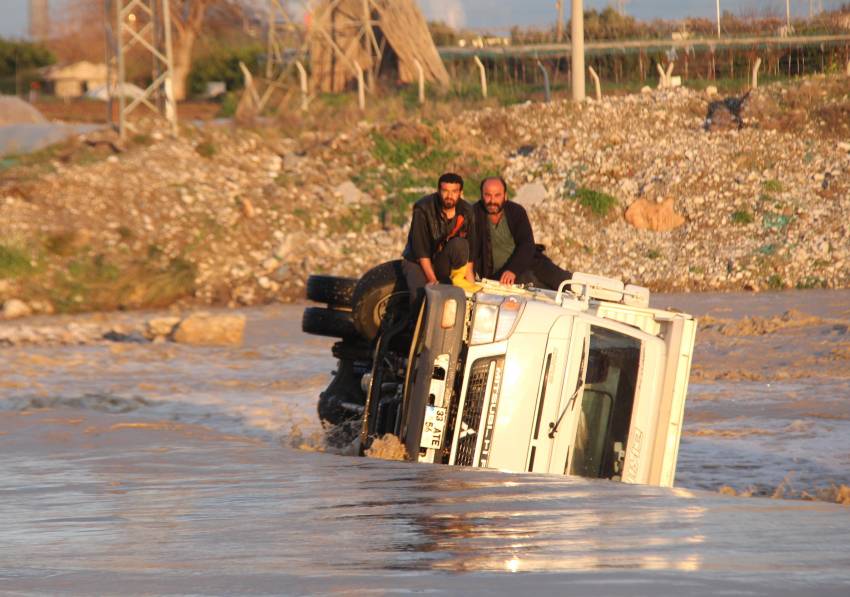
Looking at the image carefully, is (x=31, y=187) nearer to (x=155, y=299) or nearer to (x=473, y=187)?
(x=155, y=299)

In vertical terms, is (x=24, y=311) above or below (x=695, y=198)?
below

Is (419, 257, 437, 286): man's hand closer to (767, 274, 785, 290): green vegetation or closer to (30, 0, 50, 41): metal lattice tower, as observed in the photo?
(767, 274, 785, 290): green vegetation

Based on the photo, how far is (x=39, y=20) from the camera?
72875 mm

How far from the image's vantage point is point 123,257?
75.5 feet

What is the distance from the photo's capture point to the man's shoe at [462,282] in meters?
8.12

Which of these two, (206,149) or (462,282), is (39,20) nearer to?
(206,149)

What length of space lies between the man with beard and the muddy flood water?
1.30m

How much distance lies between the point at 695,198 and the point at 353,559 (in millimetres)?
19654

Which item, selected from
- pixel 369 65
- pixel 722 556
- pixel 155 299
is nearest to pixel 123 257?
pixel 155 299

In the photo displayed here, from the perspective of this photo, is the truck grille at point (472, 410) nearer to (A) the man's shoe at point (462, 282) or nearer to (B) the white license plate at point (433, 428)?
(B) the white license plate at point (433, 428)

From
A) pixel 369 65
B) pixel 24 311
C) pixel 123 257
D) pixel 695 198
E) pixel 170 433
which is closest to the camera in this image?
pixel 170 433

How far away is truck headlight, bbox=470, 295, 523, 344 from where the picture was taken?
7.80 meters

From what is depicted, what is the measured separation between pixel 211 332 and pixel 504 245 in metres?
9.35

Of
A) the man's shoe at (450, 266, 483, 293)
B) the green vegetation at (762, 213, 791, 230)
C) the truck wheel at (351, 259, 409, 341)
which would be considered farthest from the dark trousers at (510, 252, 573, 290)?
the green vegetation at (762, 213, 791, 230)
